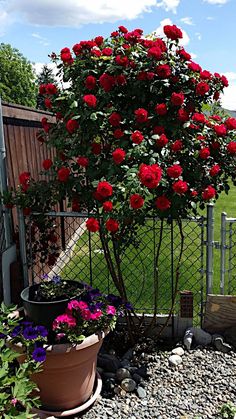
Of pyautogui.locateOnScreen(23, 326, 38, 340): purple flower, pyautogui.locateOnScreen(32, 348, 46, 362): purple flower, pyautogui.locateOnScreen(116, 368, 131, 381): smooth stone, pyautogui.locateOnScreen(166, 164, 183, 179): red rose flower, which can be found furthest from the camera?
pyautogui.locateOnScreen(116, 368, 131, 381): smooth stone

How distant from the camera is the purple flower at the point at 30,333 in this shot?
2.10 m

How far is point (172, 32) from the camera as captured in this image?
2.46 meters

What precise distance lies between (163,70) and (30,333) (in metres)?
1.63

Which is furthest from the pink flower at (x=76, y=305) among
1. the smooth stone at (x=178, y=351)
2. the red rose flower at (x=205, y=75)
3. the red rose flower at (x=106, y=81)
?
the red rose flower at (x=205, y=75)

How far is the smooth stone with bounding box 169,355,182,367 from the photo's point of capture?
8.82ft

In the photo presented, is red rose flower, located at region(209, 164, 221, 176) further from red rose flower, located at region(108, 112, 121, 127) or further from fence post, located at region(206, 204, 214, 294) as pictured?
red rose flower, located at region(108, 112, 121, 127)

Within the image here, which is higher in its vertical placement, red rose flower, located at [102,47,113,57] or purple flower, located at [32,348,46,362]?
red rose flower, located at [102,47,113,57]

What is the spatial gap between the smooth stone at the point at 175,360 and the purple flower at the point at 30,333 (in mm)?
1020

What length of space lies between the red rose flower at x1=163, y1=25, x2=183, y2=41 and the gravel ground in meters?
2.03

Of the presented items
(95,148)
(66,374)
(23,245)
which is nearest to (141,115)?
(95,148)


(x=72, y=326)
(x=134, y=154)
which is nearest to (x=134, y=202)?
(x=134, y=154)

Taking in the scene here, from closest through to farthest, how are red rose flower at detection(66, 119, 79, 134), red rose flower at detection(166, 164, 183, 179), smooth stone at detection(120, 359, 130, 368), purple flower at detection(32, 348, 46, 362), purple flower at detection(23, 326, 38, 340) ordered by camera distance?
purple flower at detection(32, 348, 46, 362), purple flower at detection(23, 326, 38, 340), red rose flower at detection(166, 164, 183, 179), red rose flower at detection(66, 119, 79, 134), smooth stone at detection(120, 359, 130, 368)

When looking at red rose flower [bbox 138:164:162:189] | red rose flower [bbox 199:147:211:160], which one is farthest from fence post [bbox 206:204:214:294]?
red rose flower [bbox 138:164:162:189]

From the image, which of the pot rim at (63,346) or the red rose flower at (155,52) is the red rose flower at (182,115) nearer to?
the red rose flower at (155,52)
